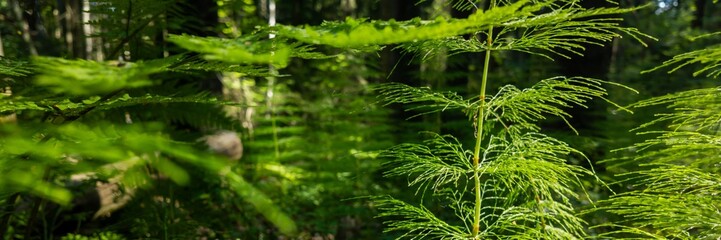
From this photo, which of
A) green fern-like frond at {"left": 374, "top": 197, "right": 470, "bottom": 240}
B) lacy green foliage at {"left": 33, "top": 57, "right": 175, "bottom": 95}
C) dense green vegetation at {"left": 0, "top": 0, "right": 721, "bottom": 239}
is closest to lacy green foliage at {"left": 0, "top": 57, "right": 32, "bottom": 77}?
dense green vegetation at {"left": 0, "top": 0, "right": 721, "bottom": 239}

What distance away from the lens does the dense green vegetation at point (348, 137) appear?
90cm

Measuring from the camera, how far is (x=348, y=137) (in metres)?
3.93

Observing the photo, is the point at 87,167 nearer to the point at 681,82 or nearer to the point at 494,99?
the point at 494,99

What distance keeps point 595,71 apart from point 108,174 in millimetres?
4111

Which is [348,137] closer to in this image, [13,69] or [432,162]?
[432,162]

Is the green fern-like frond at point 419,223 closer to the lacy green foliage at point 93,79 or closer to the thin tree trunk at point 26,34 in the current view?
the lacy green foliage at point 93,79

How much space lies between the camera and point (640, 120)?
4.14 metres

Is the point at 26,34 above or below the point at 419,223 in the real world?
above

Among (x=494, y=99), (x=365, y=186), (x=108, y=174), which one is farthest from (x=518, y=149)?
(x=365, y=186)

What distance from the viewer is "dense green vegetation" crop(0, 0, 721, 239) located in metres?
0.90

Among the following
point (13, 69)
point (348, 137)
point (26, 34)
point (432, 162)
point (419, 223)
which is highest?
point (26, 34)

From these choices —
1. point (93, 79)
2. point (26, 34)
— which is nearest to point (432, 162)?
point (93, 79)

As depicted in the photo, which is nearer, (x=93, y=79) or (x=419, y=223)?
(x=93, y=79)

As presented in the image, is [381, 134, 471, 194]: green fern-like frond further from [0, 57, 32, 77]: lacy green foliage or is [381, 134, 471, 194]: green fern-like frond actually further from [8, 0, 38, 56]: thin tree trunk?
[8, 0, 38, 56]: thin tree trunk
